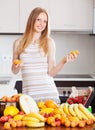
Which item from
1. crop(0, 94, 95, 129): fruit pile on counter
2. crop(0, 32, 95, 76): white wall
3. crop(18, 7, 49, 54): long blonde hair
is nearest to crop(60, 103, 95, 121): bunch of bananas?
crop(0, 94, 95, 129): fruit pile on counter

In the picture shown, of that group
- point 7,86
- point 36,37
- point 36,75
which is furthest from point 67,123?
point 7,86

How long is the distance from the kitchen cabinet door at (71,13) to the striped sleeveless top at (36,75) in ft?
4.54

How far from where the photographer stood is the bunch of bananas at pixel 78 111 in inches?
83.5

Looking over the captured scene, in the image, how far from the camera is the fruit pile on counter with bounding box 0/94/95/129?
2004mm

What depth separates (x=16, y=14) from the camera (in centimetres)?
420

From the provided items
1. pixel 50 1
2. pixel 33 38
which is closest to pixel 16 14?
pixel 50 1

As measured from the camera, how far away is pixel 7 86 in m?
3.66

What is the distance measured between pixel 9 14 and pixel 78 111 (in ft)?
7.69

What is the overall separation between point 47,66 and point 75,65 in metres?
1.75

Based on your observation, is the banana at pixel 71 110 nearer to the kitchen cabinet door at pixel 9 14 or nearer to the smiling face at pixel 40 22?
the smiling face at pixel 40 22

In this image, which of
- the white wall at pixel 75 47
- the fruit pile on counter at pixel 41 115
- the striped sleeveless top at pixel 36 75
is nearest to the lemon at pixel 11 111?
the fruit pile on counter at pixel 41 115

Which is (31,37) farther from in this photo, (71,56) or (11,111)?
(11,111)

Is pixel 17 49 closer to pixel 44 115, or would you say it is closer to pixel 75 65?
pixel 44 115

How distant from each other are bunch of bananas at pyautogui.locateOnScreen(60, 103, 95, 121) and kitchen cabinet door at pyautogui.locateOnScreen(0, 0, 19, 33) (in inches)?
86.6
